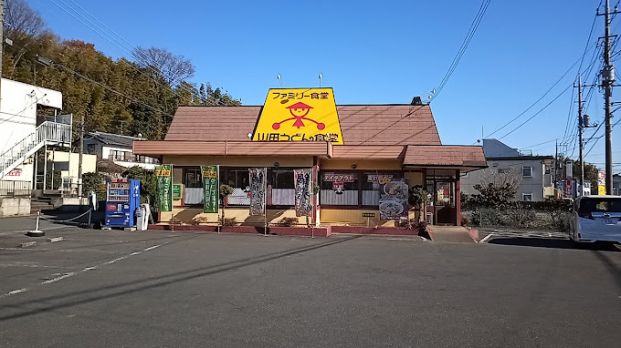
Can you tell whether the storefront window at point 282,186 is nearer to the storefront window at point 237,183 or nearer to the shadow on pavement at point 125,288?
the storefront window at point 237,183

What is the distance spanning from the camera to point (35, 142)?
31.3 meters

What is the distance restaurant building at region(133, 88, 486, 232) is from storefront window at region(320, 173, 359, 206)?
0.15ft

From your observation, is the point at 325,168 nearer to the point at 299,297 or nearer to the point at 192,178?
the point at 192,178

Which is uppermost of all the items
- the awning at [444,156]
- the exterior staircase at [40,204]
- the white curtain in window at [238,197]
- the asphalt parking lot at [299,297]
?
the awning at [444,156]

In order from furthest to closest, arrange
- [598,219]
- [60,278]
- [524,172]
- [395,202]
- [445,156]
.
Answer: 1. [524,172]
2. [395,202]
3. [445,156]
4. [598,219]
5. [60,278]

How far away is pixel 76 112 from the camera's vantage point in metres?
52.9

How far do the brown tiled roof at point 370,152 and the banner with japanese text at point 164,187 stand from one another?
7.06m

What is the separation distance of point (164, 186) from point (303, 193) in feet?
19.0

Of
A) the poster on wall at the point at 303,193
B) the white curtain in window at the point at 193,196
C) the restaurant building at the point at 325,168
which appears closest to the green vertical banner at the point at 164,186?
the restaurant building at the point at 325,168

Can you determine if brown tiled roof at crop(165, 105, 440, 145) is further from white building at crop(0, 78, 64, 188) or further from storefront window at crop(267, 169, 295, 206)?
white building at crop(0, 78, 64, 188)

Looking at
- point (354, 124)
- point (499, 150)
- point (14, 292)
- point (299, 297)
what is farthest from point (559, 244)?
point (499, 150)

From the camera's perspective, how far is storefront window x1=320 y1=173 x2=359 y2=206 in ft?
75.2

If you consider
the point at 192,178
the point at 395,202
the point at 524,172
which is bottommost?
the point at 395,202

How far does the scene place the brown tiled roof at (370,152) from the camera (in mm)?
22219
